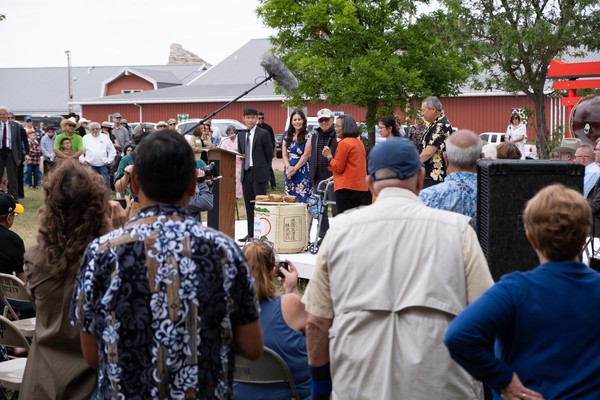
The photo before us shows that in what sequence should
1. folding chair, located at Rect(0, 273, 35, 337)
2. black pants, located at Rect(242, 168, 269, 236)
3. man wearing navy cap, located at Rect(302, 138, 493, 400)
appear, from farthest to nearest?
1. black pants, located at Rect(242, 168, 269, 236)
2. folding chair, located at Rect(0, 273, 35, 337)
3. man wearing navy cap, located at Rect(302, 138, 493, 400)

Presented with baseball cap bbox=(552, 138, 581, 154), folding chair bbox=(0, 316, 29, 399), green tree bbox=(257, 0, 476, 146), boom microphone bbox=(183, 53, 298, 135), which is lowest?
folding chair bbox=(0, 316, 29, 399)

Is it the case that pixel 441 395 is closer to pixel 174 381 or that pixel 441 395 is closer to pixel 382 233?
pixel 382 233

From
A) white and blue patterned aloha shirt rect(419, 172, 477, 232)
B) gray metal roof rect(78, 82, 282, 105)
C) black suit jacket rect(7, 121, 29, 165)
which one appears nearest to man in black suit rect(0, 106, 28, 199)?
black suit jacket rect(7, 121, 29, 165)

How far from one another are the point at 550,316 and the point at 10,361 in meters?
3.04

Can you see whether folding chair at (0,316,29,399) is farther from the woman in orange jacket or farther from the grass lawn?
the woman in orange jacket

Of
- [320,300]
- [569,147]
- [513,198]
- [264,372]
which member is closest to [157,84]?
[569,147]

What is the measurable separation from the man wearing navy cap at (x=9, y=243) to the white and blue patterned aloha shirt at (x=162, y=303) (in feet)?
10.5

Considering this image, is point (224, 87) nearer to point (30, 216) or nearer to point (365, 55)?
point (365, 55)

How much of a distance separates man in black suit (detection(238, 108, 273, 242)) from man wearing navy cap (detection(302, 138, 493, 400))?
25.7ft

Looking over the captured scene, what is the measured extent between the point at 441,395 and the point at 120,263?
124 centimetres

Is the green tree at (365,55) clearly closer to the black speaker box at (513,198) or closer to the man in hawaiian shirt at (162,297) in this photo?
the black speaker box at (513,198)

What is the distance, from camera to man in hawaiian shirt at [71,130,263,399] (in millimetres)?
2457

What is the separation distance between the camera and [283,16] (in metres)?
20.9

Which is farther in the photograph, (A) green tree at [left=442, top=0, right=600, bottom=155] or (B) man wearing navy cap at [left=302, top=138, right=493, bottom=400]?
(A) green tree at [left=442, top=0, right=600, bottom=155]
